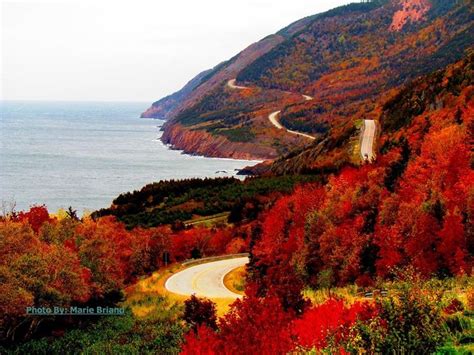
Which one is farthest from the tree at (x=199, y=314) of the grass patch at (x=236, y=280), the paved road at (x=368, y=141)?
the paved road at (x=368, y=141)

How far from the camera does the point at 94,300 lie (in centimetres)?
4016

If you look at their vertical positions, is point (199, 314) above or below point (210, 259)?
above

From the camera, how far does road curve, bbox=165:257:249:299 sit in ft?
146

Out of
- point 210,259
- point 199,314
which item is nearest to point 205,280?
point 210,259

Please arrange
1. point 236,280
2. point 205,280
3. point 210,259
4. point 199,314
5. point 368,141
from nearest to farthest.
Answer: point 199,314, point 205,280, point 236,280, point 210,259, point 368,141

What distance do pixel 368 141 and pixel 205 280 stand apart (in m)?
75.4

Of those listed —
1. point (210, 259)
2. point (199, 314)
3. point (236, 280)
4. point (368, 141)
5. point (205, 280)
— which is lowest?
point (210, 259)

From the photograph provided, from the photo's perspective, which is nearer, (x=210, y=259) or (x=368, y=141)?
(x=210, y=259)

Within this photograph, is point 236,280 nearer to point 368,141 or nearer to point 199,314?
point 199,314

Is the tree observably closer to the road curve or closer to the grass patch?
the road curve

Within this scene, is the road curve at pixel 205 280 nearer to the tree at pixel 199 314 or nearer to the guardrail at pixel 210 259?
the guardrail at pixel 210 259

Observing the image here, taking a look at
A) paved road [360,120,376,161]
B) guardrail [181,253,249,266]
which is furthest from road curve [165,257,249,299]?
paved road [360,120,376,161]

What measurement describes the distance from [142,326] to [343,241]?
45.3ft

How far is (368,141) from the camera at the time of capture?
388ft
